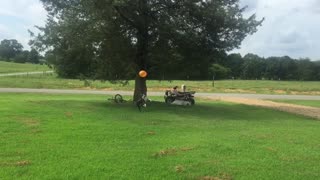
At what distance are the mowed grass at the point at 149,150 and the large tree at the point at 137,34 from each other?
7.84m

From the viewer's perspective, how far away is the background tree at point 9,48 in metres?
147

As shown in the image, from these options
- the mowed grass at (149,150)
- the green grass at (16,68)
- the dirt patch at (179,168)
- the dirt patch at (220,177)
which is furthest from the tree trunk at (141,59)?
the green grass at (16,68)

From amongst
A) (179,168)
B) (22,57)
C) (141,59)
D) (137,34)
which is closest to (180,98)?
(141,59)

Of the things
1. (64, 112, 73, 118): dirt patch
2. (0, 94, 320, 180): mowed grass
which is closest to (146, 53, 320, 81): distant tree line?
(64, 112, 73, 118): dirt patch

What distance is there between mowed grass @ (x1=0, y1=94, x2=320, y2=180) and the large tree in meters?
7.84

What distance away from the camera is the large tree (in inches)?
931

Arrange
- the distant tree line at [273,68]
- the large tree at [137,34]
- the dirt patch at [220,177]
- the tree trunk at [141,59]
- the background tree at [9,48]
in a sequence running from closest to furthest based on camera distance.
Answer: the dirt patch at [220,177], the large tree at [137,34], the tree trunk at [141,59], the distant tree line at [273,68], the background tree at [9,48]

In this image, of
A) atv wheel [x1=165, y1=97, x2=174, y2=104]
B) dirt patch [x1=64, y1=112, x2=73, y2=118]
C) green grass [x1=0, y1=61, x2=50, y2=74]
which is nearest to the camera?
dirt patch [x1=64, y1=112, x2=73, y2=118]

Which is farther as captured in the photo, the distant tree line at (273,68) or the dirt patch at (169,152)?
the distant tree line at (273,68)

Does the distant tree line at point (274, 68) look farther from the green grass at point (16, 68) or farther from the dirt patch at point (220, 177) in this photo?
the dirt patch at point (220, 177)

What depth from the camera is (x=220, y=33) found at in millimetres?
24938

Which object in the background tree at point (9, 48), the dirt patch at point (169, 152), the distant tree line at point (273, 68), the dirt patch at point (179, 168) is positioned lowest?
the dirt patch at point (179, 168)

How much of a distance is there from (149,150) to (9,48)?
146 metres

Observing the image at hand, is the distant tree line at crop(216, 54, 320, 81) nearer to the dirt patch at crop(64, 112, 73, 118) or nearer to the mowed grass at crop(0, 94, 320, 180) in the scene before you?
the dirt patch at crop(64, 112, 73, 118)
